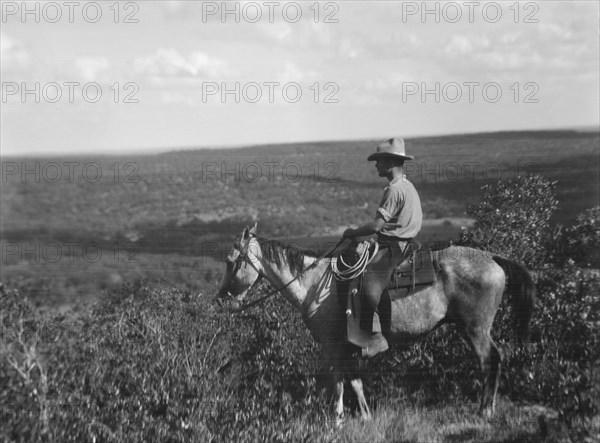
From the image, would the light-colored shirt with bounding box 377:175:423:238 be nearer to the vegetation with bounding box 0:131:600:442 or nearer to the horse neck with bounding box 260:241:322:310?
the horse neck with bounding box 260:241:322:310

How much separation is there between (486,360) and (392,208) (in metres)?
2.34

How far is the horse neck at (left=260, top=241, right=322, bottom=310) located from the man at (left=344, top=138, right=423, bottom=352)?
36.3 inches

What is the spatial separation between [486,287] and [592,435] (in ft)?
8.41

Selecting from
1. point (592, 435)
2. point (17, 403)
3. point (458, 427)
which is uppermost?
point (17, 403)

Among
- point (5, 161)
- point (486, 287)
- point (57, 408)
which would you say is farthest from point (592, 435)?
point (5, 161)

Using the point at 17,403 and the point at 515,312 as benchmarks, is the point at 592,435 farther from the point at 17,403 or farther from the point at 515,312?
the point at 17,403

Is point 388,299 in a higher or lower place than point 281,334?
higher

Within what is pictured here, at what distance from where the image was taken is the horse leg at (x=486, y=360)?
914 centimetres

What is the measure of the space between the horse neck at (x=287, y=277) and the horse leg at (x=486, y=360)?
84.5 inches

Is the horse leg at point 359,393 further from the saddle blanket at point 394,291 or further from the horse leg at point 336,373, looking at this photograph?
the saddle blanket at point 394,291

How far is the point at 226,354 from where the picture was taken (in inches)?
451

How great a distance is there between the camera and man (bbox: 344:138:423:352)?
28.7 feet

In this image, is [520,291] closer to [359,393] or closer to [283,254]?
[359,393]

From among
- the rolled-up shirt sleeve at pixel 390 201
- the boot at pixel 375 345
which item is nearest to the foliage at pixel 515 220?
the boot at pixel 375 345
